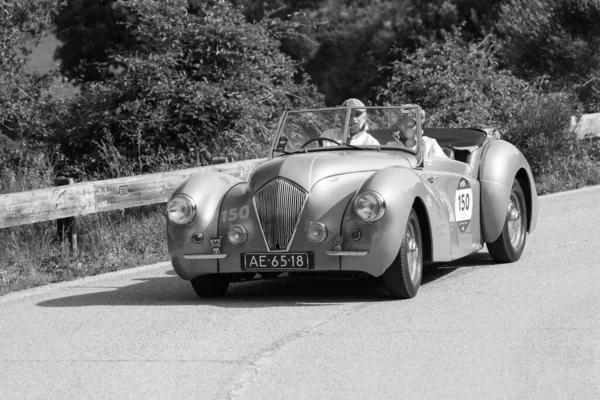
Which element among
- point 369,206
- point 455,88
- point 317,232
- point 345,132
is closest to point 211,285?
point 317,232

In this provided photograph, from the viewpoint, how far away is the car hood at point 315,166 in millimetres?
8938

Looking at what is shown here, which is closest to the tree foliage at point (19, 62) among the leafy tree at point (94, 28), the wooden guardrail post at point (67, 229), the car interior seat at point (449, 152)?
the wooden guardrail post at point (67, 229)

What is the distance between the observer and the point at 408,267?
8898mm

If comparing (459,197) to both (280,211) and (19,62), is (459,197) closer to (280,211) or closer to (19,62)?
(280,211)

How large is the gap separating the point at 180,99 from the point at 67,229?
6623mm

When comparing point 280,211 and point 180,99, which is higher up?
point 180,99

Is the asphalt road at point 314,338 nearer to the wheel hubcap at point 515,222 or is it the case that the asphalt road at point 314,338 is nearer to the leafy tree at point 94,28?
the wheel hubcap at point 515,222

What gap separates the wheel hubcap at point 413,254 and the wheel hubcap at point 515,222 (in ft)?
6.75

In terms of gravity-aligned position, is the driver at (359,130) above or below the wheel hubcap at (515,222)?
above

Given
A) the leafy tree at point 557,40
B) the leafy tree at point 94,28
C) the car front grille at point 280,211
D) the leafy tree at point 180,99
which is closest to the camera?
the car front grille at point 280,211

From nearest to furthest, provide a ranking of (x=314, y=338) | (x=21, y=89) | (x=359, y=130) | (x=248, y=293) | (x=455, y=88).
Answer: (x=314, y=338) → (x=248, y=293) → (x=359, y=130) → (x=455, y=88) → (x=21, y=89)

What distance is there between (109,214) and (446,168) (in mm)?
5046

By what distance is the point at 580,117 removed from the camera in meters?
19.1

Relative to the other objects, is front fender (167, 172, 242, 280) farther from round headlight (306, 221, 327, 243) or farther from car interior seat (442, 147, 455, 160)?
car interior seat (442, 147, 455, 160)
